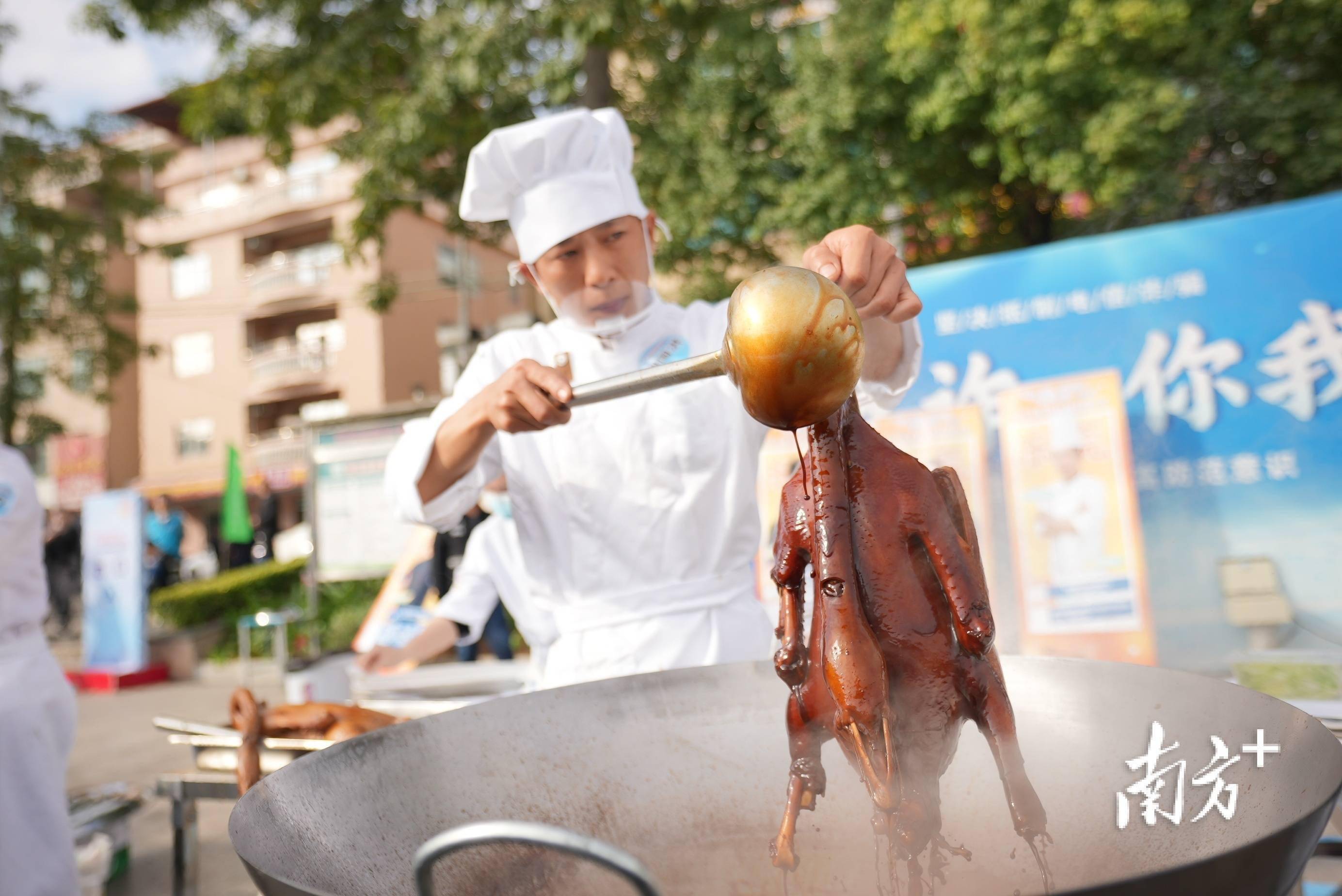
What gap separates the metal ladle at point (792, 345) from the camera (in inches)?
33.4

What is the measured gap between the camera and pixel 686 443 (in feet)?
6.18

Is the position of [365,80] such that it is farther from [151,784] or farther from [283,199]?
[283,199]

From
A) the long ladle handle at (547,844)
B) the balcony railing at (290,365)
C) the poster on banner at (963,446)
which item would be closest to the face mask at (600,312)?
the long ladle handle at (547,844)

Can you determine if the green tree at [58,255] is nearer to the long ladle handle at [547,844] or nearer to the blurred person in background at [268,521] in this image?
the blurred person in background at [268,521]

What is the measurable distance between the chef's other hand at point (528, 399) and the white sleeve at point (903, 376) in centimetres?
59

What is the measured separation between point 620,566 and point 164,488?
99.7ft

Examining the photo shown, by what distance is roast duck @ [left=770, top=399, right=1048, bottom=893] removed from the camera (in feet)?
3.17

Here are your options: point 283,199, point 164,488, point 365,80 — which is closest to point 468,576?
point 365,80

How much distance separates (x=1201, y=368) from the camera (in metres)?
4.23

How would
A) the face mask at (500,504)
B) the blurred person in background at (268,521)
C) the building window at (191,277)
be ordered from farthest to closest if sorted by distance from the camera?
the building window at (191,277) < the blurred person in background at (268,521) < the face mask at (500,504)

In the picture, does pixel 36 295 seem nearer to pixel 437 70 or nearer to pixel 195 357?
pixel 437 70

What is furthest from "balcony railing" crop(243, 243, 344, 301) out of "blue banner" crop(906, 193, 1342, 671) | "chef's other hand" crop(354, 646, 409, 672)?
"chef's other hand" crop(354, 646, 409, 672)

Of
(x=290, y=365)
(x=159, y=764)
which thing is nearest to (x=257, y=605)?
(x=159, y=764)

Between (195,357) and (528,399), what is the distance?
3064cm
